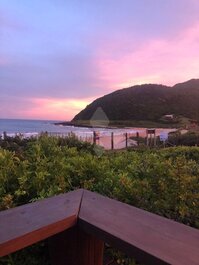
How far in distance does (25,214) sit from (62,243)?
48 cm

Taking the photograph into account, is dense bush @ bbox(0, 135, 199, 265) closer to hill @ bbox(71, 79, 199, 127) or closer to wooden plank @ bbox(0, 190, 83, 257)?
wooden plank @ bbox(0, 190, 83, 257)

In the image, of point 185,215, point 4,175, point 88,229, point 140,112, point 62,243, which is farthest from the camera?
point 140,112

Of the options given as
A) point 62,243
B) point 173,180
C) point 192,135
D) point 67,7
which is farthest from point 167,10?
point 192,135

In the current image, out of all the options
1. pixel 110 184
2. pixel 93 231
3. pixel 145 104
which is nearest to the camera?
pixel 93 231

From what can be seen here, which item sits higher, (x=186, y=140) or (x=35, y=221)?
(x=35, y=221)

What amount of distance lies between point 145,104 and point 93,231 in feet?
351

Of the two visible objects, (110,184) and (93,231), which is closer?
(93,231)

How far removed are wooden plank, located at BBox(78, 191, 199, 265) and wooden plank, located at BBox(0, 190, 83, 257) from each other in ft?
0.30

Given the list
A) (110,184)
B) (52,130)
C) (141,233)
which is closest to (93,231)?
(141,233)

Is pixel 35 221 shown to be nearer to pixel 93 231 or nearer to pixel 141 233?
pixel 93 231

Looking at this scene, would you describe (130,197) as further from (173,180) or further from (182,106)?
(182,106)

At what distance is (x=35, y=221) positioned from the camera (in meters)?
1.90

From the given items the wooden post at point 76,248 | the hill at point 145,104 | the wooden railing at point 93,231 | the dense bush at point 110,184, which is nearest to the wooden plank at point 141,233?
the wooden railing at point 93,231

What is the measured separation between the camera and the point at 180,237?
5.48ft
